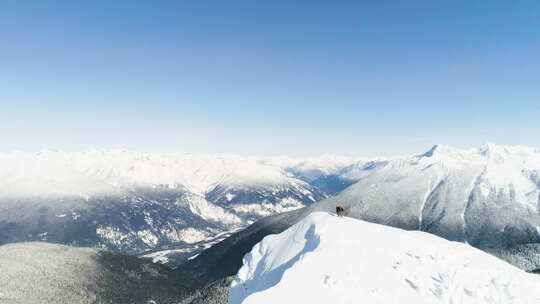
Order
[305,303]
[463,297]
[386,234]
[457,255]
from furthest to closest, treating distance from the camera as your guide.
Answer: [386,234], [457,255], [463,297], [305,303]

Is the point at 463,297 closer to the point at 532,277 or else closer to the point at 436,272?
the point at 436,272

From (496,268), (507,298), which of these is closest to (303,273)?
(507,298)

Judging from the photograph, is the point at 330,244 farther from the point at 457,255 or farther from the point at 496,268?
the point at 496,268

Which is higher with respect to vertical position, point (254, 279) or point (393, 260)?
point (393, 260)

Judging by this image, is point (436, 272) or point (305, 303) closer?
point (305, 303)

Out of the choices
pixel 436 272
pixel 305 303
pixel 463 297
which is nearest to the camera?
pixel 305 303

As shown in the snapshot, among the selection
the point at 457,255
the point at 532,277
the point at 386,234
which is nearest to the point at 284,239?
the point at 386,234
